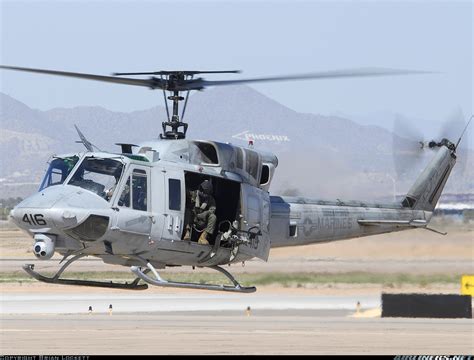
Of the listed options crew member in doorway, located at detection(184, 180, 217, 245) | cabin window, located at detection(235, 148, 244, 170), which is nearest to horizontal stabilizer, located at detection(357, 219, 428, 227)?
cabin window, located at detection(235, 148, 244, 170)

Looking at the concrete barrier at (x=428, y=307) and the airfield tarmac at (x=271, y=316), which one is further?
the concrete barrier at (x=428, y=307)

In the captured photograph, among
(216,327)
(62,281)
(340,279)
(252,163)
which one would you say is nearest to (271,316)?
(216,327)

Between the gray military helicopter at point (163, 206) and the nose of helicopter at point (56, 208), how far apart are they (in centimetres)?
2

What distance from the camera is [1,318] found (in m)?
31.9

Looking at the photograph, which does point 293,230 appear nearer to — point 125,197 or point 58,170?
point 125,197

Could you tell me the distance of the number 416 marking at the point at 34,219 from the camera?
1866 centimetres

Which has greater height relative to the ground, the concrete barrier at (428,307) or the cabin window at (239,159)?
the cabin window at (239,159)

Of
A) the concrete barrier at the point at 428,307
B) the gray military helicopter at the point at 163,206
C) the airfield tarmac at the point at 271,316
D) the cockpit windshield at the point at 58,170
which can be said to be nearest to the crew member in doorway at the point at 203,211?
the gray military helicopter at the point at 163,206

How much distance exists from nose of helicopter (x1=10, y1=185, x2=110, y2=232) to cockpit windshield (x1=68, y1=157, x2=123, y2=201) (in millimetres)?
209

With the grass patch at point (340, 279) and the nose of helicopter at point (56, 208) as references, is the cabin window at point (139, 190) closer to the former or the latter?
the nose of helicopter at point (56, 208)

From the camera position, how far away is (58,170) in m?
19.5

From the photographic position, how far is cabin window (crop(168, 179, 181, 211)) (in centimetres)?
1995

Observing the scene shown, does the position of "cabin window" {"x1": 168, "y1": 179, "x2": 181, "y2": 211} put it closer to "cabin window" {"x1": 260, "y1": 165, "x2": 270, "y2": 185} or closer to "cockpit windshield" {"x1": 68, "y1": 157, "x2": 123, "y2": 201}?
"cockpit windshield" {"x1": 68, "y1": 157, "x2": 123, "y2": 201}

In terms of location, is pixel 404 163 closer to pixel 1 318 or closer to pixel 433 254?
pixel 433 254
